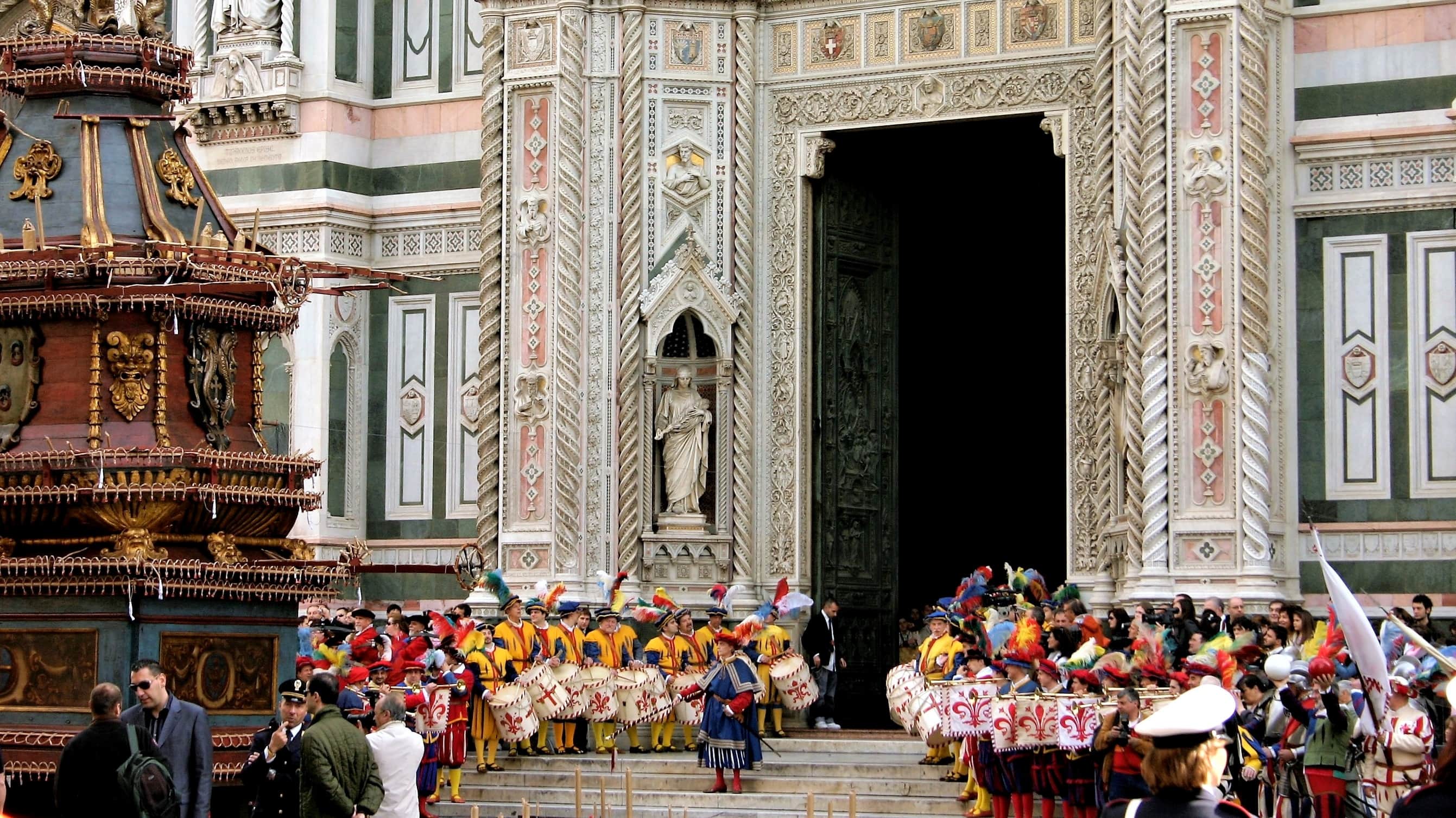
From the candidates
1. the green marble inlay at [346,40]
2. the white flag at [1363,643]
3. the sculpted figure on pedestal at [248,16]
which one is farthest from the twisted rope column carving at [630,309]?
the white flag at [1363,643]

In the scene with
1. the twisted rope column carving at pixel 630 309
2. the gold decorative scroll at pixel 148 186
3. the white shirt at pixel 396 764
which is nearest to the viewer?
the white shirt at pixel 396 764

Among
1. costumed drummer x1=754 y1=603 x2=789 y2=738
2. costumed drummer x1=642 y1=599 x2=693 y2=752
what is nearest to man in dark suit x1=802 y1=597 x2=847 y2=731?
costumed drummer x1=754 y1=603 x2=789 y2=738

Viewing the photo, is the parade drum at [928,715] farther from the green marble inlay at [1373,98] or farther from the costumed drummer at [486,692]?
the green marble inlay at [1373,98]

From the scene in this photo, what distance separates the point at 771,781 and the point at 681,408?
5.60 metres

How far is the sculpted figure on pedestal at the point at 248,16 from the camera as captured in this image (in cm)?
2752

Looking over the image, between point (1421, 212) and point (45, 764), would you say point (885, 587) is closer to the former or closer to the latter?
point (1421, 212)

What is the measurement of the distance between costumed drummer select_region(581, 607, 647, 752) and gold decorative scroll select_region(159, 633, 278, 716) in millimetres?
5464

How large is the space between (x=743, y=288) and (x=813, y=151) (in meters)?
1.64

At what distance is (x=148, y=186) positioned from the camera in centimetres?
1797

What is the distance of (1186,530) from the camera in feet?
71.9

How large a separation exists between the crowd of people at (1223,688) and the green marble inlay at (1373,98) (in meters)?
4.81

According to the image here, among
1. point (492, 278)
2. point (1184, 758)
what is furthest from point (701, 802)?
point (1184, 758)

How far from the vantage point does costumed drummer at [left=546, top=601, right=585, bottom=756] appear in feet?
73.3

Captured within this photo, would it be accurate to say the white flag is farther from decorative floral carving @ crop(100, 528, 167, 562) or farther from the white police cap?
decorative floral carving @ crop(100, 528, 167, 562)
